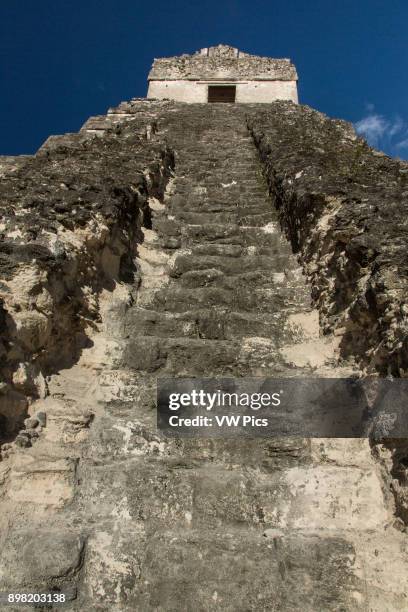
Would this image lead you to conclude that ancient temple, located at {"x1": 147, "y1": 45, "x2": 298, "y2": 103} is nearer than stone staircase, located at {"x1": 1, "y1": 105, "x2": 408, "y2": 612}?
No

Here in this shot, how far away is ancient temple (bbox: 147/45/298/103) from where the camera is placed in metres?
12.5

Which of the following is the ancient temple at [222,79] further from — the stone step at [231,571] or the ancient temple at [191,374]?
the stone step at [231,571]

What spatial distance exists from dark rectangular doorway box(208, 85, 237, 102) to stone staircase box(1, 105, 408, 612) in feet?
36.0

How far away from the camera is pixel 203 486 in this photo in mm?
2111

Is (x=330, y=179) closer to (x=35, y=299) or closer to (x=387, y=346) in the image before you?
(x=387, y=346)

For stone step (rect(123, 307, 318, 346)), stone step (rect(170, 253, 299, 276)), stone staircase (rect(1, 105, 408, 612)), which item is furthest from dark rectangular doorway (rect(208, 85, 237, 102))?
stone step (rect(123, 307, 318, 346))

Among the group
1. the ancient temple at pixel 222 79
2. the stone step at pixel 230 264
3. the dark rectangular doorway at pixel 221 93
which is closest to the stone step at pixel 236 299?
the stone step at pixel 230 264

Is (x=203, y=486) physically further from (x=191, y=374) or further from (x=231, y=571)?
A: (x=191, y=374)

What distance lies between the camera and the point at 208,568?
1842 mm

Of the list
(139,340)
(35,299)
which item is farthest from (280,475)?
(35,299)

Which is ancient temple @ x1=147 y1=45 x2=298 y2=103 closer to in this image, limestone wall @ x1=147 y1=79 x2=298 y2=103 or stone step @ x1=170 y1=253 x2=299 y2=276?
limestone wall @ x1=147 y1=79 x2=298 y2=103

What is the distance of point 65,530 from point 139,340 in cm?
114

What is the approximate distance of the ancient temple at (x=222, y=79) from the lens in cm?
1248

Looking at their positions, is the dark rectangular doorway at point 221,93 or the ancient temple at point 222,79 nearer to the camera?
the ancient temple at point 222,79
